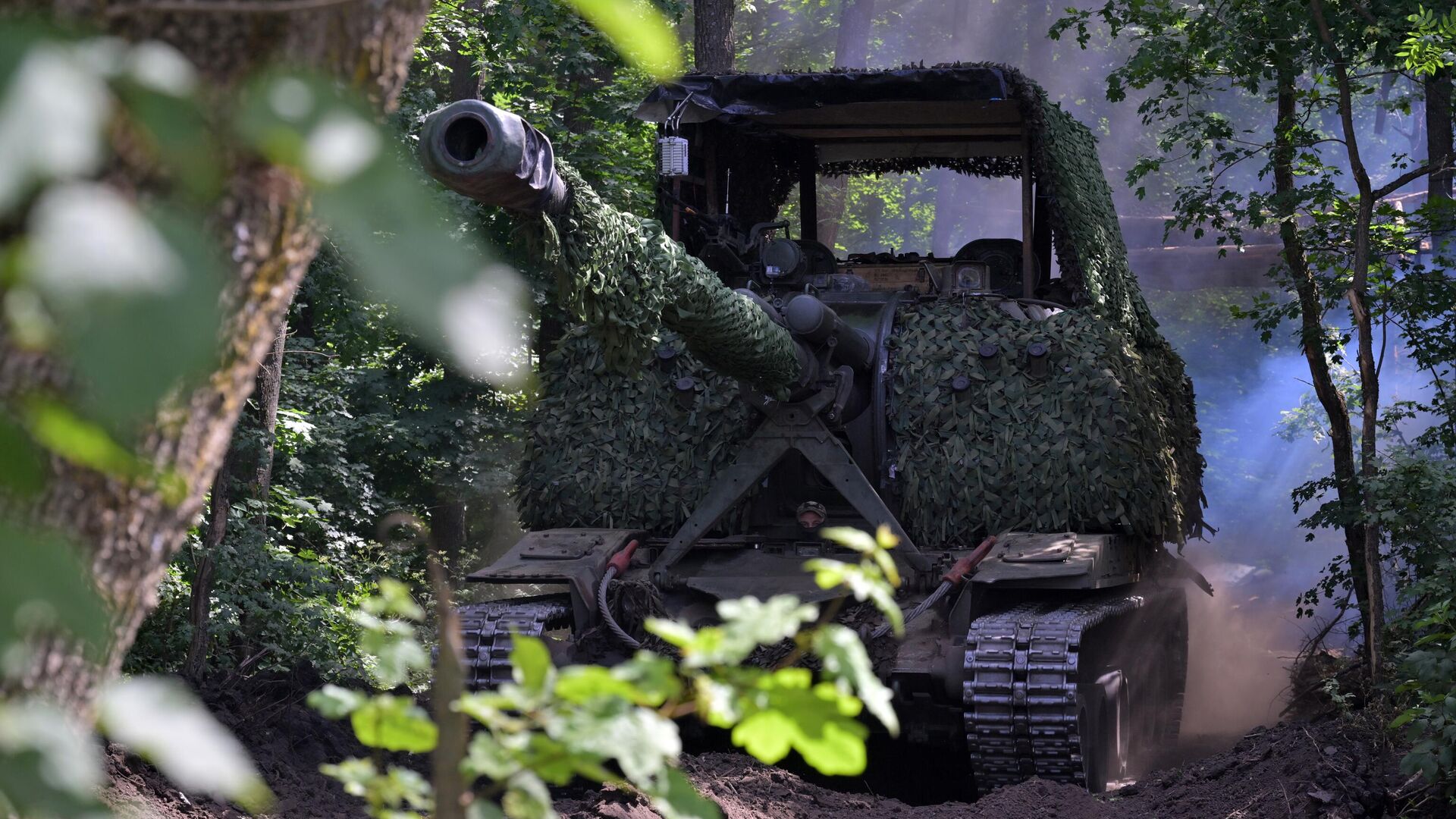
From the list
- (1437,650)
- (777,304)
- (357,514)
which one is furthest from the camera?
(357,514)

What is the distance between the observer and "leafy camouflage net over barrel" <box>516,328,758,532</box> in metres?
8.38

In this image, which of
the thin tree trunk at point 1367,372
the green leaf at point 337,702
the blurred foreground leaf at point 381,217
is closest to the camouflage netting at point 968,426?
the thin tree trunk at point 1367,372

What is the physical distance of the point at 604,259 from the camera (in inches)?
215

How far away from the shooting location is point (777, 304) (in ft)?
27.3

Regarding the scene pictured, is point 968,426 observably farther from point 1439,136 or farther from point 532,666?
point 532,666

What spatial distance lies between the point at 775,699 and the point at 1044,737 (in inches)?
218

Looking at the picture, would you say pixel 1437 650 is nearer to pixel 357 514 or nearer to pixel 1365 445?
pixel 1365 445

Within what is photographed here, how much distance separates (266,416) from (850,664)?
9.17m

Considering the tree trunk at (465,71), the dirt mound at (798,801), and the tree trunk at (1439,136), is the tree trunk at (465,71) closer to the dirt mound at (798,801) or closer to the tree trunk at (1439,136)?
the tree trunk at (1439,136)

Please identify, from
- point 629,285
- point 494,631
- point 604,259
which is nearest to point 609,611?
point 494,631

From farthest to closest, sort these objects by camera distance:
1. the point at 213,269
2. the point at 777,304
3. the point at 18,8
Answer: the point at 777,304, the point at 18,8, the point at 213,269

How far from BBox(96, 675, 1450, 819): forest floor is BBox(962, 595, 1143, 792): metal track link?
6.5 inches

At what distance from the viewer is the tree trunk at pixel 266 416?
994cm

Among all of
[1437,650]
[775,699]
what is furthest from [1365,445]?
[775,699]
